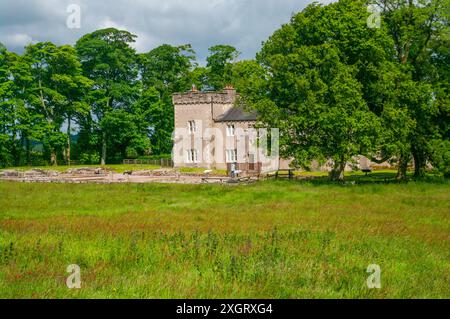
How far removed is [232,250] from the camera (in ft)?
38.2

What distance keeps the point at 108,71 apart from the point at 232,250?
60.6 meters

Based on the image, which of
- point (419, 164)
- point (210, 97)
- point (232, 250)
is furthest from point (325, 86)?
point (210, 97)

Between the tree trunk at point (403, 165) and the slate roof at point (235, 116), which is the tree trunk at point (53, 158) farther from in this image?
the tree trunk at point (403, 165)

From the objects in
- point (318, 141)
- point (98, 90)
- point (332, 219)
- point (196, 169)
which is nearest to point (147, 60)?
point (98, 90)

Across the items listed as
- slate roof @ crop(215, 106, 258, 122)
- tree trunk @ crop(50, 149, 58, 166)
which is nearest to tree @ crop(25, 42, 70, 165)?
tree trunk @ crop(50, 149, 58, 166)

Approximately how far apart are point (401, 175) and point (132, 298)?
3416 cm

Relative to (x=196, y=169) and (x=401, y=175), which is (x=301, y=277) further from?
(x=196, y=169)

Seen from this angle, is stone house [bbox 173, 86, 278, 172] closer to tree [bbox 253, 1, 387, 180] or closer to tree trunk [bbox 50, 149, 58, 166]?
tree trunk [bbox 50, 149, 58, 166]

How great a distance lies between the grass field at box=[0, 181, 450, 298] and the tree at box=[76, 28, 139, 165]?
4449cm

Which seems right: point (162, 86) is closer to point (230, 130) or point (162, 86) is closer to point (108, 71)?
point (108, 71)

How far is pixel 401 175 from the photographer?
1527 inches

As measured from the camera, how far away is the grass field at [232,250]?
8797mm

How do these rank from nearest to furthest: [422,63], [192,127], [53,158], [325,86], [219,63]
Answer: [325,86] < [422,63] < [192,127] < [53,158] < [219,63]

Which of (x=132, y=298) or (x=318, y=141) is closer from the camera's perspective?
(x=132, y=298)
